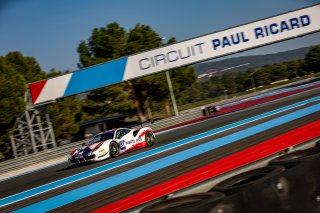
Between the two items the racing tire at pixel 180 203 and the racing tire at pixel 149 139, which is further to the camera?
the racing tire at pixel 149 139

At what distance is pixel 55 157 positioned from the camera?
2123cm

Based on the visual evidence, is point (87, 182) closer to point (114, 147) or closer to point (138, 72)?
point (114, 147)

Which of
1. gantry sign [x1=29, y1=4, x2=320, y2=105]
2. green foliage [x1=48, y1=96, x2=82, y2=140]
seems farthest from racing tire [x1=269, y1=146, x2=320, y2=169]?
green foliage [x1=48, y1=96, x2=82, y2=140]

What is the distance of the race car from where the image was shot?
1395 centimetres

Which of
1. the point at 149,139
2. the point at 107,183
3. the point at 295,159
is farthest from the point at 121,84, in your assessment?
the point at 295,159

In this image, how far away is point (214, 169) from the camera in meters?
8.11

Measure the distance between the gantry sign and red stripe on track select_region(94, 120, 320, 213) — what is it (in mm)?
12038

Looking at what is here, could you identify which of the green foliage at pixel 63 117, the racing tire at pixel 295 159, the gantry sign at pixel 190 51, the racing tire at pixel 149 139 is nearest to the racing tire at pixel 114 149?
the racing tire at pixel 149 139

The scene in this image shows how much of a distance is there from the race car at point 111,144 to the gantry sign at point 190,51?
7.42 meters

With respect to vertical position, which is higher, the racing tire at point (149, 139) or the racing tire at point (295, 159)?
the racing tire at point (295, 159)

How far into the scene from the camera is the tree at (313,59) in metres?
100

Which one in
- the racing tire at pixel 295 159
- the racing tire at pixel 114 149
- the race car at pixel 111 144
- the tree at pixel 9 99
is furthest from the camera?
the tree at pixel 9 99

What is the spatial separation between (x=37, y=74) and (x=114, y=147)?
31690 mm

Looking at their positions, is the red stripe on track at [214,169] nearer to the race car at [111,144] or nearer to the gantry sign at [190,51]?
the race car at [111,144]
